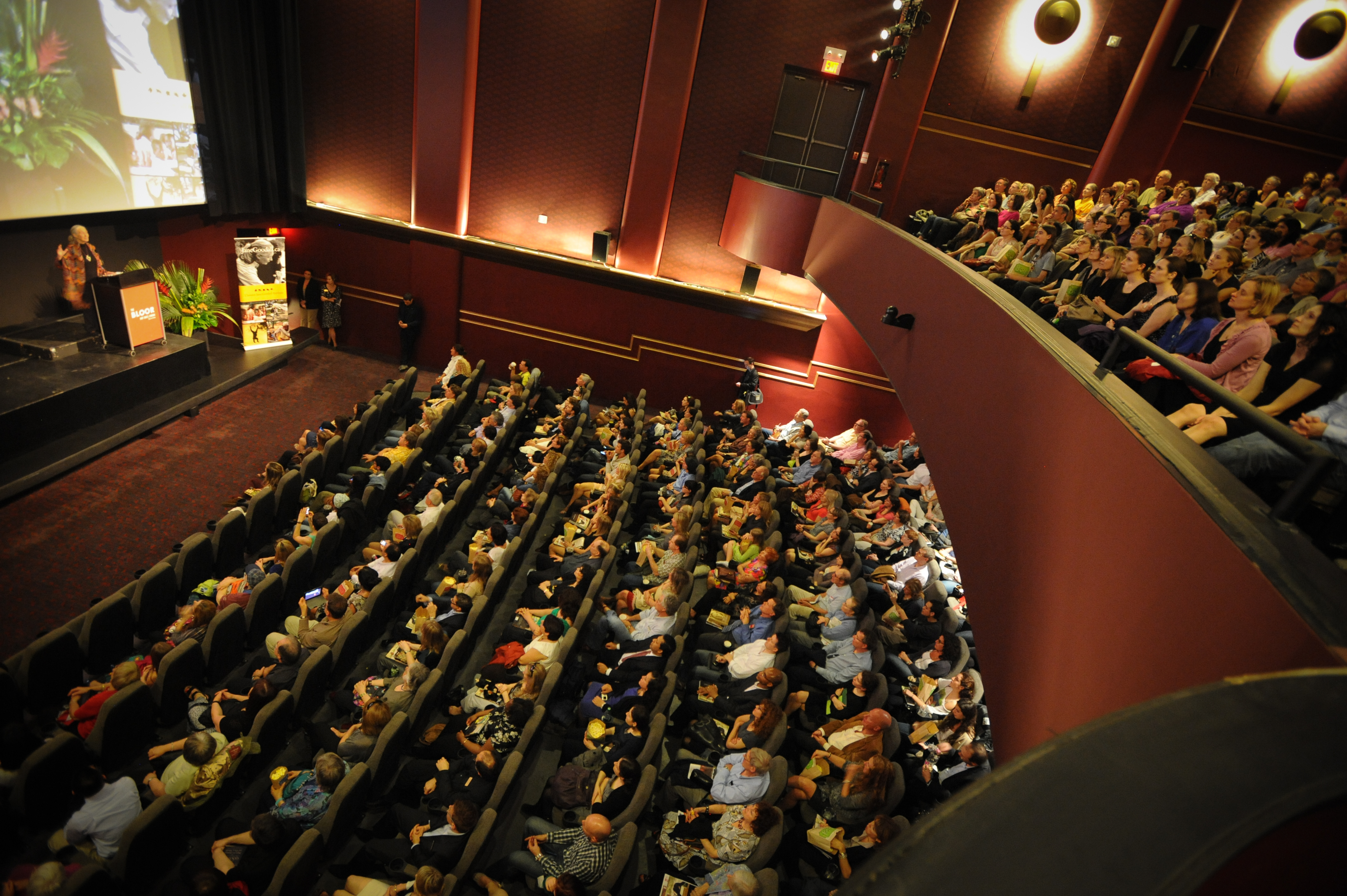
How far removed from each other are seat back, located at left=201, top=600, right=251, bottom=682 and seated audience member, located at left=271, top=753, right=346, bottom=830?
40.7 inches

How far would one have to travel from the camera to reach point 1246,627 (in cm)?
139

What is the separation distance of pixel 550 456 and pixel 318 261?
6194mm

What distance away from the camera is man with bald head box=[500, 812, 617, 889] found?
312 cm

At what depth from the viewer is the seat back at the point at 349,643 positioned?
13.4 ft

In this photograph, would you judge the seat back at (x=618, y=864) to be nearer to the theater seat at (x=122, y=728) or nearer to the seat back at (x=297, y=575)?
the theater seat at (x=122, y=728)

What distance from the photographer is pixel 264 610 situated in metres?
4.35

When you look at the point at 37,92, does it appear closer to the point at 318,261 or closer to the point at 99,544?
the point at 318,261

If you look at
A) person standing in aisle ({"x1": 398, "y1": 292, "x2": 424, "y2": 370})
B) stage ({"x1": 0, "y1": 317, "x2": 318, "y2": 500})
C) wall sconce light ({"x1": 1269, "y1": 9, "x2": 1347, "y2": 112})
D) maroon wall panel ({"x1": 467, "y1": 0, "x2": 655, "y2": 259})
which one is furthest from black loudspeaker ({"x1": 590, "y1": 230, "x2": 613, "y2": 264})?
wall sconce light ({"x1": 1269, "y1": 9, "x2": 1347, "y2": 112})

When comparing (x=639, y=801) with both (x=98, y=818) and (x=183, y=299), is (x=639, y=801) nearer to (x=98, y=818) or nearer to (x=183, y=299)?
(x=98, y=818)

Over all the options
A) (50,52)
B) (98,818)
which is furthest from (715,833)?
(50,52)

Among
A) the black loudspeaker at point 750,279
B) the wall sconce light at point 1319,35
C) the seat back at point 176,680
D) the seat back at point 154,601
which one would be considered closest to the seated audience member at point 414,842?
the seat back at point 176,680

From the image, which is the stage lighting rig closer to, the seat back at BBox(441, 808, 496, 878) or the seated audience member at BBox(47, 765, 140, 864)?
the seat back at BBox(441, 808, 496, 878)

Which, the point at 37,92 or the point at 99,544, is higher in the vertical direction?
the point at 37,92

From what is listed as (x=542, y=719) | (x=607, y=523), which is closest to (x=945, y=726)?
(x=542, y=719)
